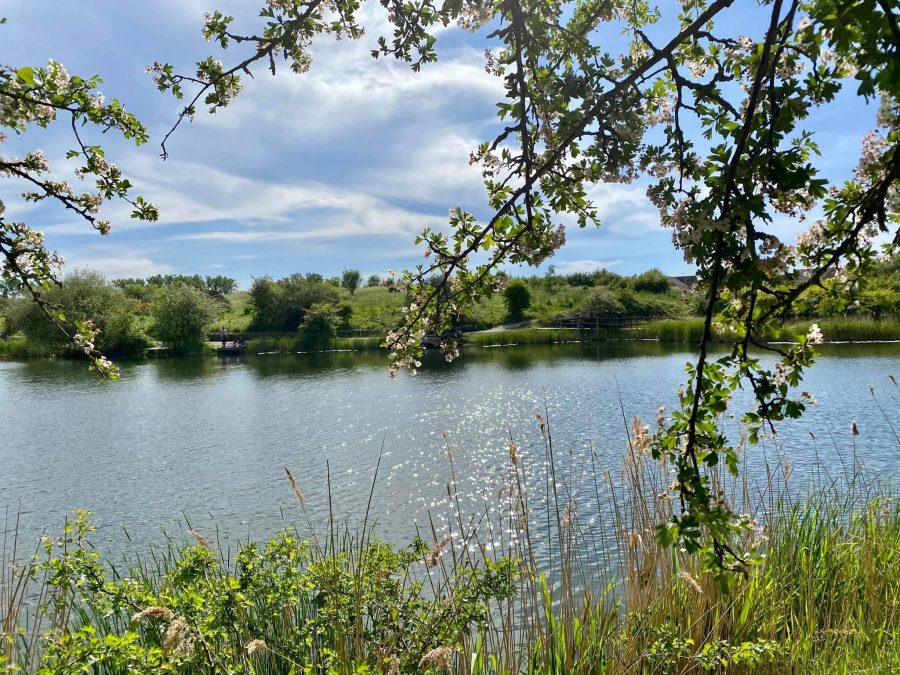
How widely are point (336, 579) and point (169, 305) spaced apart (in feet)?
197

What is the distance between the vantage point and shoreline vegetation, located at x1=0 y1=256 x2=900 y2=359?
5031 cm

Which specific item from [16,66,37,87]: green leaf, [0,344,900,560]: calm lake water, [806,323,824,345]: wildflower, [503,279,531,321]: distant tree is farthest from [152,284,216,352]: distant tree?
[806,323,824,345]: wildflower

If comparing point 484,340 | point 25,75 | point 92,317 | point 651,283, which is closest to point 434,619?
point 25,75

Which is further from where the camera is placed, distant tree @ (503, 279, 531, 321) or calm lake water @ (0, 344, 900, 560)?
distant tree @ (503, 279, 531, 321)

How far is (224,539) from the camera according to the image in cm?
973

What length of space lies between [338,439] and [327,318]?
4673 cm

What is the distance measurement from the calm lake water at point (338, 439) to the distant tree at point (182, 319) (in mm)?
22305

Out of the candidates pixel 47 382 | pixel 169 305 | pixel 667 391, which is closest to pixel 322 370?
pixel 47 382

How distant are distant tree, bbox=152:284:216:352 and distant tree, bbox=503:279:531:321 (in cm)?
3335

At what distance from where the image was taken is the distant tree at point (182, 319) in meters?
56.8

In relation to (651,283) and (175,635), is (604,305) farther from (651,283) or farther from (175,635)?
(175,635)

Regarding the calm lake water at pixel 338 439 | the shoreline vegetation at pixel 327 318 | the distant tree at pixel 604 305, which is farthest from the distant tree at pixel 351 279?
the calm lake water at pixel 338 439

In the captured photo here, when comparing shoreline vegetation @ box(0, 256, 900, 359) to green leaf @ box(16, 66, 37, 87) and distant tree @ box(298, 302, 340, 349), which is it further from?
green leaf @ box(16, 66, 37, 87)

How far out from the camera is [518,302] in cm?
6769
